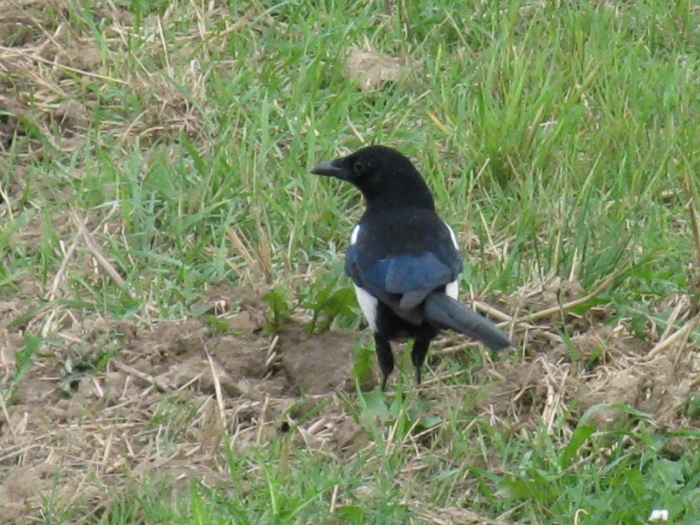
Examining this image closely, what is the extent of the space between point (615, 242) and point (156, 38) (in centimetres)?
222

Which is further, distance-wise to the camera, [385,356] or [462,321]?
[385,356]

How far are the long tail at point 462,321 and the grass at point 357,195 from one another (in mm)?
260

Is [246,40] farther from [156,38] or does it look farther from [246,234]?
[246,234]

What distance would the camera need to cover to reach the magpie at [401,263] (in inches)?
158

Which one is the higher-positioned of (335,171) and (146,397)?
(335,171)

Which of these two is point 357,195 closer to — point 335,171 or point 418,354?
point 335,171

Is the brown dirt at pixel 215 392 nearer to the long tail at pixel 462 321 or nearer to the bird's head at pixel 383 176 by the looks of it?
the long tail at pixel 462 321

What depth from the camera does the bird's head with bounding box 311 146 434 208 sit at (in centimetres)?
462

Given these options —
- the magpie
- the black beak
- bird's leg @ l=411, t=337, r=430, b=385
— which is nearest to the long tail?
the magpie

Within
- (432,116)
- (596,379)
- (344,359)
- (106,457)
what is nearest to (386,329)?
(344,359)

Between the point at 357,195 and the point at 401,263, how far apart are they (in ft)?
3.68

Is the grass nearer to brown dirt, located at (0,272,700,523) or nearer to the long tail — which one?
brown dirt, located at (0,272,700,523)

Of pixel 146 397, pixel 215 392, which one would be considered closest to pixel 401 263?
pixel 215 392

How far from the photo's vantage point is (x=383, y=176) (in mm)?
4641
